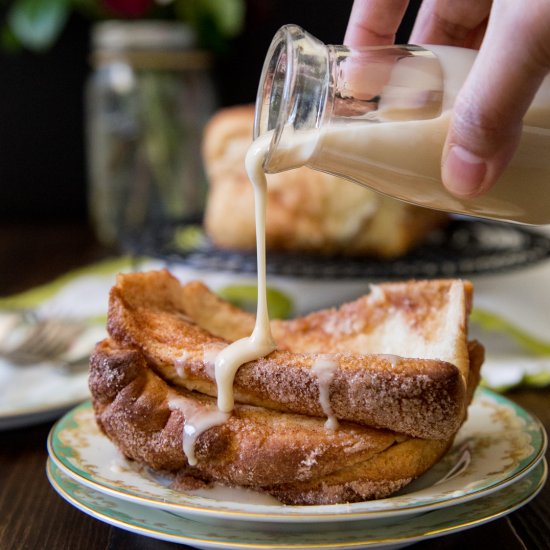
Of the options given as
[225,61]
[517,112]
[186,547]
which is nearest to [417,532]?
[186,547]

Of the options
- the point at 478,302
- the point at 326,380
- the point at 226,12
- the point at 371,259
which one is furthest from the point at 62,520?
the point at 226,12

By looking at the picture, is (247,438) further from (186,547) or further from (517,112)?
(517,112)

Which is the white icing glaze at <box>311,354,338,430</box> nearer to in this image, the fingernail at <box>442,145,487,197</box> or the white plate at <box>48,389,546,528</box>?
the white plate at <box>48,389,546,528</box>

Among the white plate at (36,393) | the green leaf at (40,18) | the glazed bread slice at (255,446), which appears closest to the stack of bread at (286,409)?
the glazed bread slice at (255,446)

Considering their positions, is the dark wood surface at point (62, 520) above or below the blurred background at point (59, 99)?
above

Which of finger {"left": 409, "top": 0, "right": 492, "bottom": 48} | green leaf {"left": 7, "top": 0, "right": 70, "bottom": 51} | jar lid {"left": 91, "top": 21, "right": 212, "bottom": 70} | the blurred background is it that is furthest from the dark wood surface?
the blurred background

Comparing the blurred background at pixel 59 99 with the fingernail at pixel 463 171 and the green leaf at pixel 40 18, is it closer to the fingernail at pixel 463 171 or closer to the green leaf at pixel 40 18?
the green leaf at pixel 40 18
